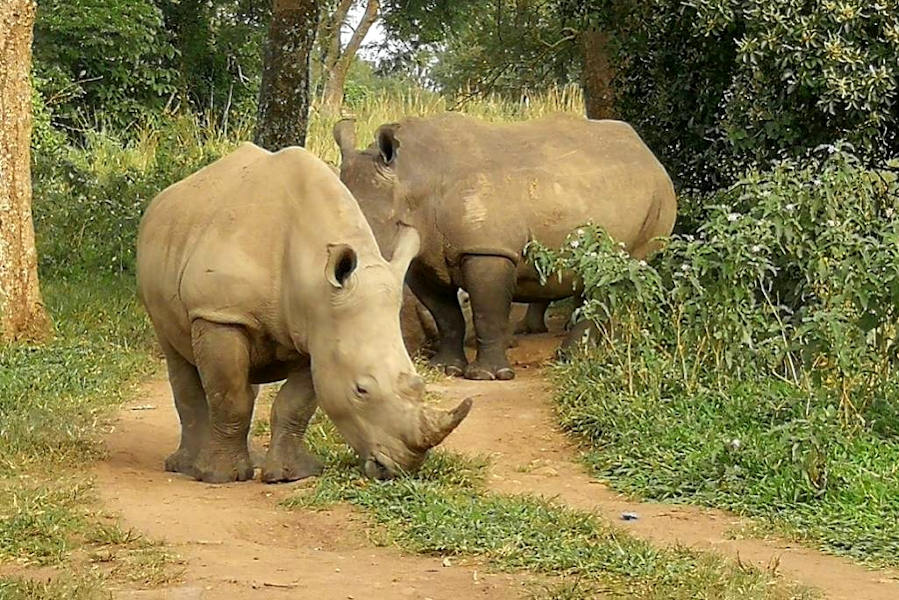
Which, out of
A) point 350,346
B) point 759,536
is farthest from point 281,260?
point 759,536

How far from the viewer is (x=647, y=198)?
35.7 ft

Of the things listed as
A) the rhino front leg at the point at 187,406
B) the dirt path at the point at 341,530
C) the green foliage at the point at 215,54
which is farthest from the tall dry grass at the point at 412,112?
the rhino front leg at the point at 187,406

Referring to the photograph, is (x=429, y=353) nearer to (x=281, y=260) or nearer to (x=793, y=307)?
(x=793, y=307)

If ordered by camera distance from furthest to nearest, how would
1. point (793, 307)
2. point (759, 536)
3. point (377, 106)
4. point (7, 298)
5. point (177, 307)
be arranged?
point (377, 106)
point (7, 298)
point (793, 307)
point (177, 307)
point (759, 536)

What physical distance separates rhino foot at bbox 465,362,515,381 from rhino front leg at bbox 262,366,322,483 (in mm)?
3211

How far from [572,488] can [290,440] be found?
1345mm

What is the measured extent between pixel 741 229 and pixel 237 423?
9.69ft

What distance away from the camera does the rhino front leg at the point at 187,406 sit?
7383 millimetres

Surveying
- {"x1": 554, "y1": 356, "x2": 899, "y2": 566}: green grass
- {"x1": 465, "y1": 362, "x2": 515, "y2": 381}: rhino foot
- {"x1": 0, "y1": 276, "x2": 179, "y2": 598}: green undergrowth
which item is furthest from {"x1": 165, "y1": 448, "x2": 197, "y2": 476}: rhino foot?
{"x1": 465, "y1": 362, "x2": 515, "y2": 381}: rhino foot

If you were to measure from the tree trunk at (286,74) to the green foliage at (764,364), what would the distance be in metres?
5.26

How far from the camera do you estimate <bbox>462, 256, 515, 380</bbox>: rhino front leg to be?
33.2ft

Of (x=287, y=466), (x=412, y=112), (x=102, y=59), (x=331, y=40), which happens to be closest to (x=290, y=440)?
(x=287, y=466)

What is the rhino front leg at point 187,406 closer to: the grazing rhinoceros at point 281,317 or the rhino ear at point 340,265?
the grazing rhinoceros at point 281,317

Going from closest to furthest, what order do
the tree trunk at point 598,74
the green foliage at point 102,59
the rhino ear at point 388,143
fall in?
the rhino ear at point 388,143 → the tree trunk at point 598,74 → the green foliage at point 102,59
